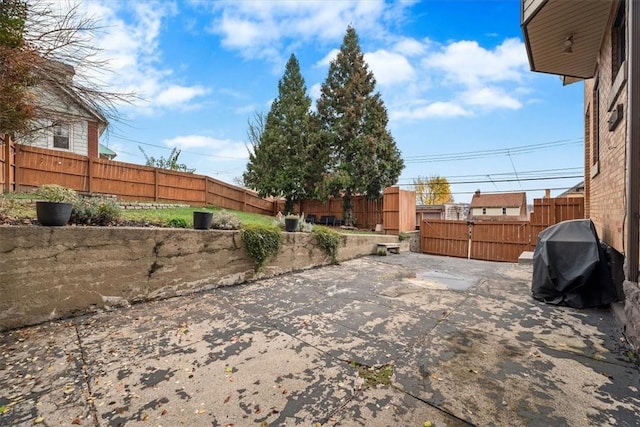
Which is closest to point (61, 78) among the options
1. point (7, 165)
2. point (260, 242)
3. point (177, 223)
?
point (177, 223)

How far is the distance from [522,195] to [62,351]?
40.8 meters

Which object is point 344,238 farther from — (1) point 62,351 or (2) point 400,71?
(2) point 400,71

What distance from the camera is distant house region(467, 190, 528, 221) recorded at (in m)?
31.6

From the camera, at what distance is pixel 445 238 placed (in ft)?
34.9

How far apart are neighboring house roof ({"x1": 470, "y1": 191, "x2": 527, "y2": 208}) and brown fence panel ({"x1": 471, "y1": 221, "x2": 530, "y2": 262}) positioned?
2516cm

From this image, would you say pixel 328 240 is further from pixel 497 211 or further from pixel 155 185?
pixel 497 211

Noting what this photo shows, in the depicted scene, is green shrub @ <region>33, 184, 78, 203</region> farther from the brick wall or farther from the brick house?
the brick wall

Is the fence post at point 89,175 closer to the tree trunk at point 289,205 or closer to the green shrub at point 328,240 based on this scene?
the tree trunk at point 289,205

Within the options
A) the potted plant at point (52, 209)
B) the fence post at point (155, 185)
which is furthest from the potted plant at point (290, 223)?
the fence post at point (155, 185)

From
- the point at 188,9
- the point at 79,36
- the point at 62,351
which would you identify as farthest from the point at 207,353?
the point at 188,9

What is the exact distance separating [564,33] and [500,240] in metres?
7.31

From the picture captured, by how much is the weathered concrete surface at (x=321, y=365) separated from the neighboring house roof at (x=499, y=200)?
33296 millimetres

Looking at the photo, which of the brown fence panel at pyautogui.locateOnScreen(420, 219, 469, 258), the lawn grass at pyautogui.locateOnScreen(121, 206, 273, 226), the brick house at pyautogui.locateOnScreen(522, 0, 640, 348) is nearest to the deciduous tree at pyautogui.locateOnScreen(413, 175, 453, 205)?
the brown fence panel at pyautogui.locateOnScreen(420, 219, 469, 258)

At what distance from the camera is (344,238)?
736 centimetres
